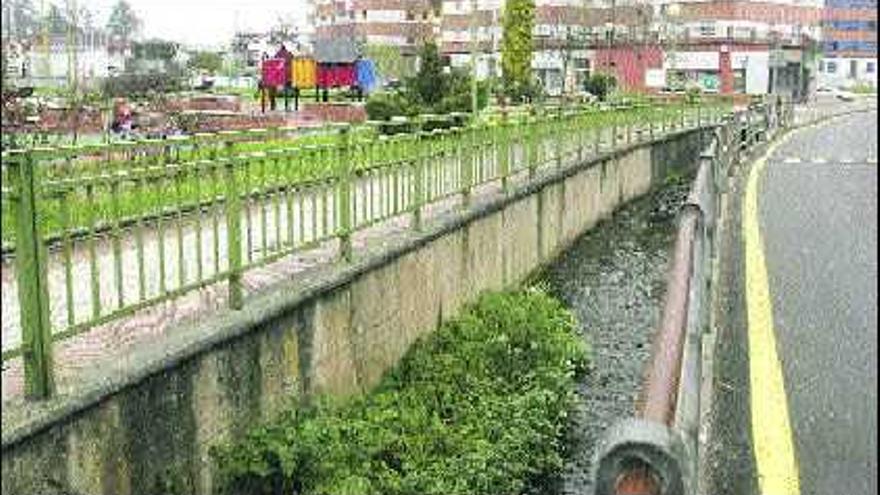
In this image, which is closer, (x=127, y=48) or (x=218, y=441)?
(x=218, y=441)

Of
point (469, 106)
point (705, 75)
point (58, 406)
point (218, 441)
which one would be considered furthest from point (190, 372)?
point (705, 75)

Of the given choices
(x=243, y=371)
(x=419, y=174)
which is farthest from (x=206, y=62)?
(x=243, y=371)

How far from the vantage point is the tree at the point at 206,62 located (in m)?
89.8

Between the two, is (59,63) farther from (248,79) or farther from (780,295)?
(780,295)

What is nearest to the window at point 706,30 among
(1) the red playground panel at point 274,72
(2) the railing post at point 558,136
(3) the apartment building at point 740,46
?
(3) the apartment building at point 740,46

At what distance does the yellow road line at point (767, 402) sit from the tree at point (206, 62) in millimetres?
81428

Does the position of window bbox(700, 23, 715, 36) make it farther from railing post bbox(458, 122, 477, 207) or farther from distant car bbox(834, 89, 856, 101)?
railing post bbox(458, 122, 477, 207)

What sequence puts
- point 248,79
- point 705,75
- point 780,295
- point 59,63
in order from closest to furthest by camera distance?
1. point 780,295
2. point 59,63
3. point 705,75
4. point 248,79

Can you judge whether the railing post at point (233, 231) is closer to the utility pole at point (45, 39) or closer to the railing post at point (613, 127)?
the railing post at point (613, 127)

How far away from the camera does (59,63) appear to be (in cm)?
6303

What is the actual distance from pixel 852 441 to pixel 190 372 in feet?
10.7

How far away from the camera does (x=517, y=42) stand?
5859 cm

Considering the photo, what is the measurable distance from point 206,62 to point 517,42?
40.2m

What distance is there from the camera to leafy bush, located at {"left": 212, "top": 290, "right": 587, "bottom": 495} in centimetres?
702
